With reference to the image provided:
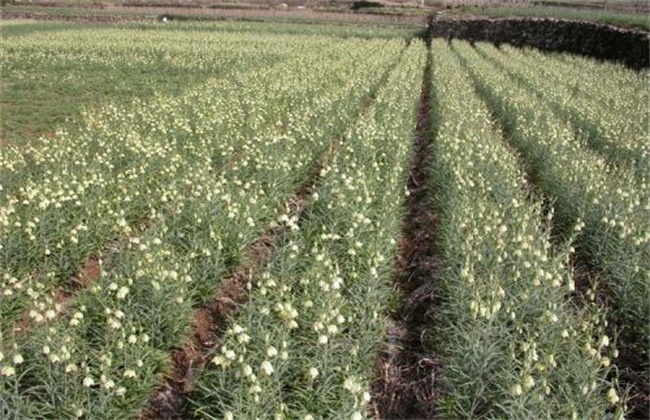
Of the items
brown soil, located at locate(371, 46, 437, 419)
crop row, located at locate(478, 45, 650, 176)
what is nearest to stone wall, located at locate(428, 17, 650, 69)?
crop row, located at locate(478, 45, 650, 176)

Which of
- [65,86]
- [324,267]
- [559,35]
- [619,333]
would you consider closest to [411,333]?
[324,267]

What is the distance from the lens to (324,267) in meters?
6.16

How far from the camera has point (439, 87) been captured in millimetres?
18047

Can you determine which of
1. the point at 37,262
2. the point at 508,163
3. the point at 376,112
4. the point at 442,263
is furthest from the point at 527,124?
the point at 37,262

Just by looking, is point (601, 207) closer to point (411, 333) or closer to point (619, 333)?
point (619, 333)

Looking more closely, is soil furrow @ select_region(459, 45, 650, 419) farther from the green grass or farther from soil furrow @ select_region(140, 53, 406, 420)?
the green grass

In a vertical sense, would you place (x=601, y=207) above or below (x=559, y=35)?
above

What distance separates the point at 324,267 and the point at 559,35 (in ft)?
127

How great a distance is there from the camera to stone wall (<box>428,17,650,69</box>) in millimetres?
30719

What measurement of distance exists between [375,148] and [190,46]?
25197mm

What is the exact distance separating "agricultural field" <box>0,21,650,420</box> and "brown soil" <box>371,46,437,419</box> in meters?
0.03

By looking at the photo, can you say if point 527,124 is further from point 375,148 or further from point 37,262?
point 37,262

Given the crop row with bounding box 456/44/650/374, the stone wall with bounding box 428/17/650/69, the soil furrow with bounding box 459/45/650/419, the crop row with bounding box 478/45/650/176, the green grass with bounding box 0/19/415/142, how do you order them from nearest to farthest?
the soil furrow with bounding box 459/45/650/419, the crop row with bounding box 456/44/650/374, the crop row with bounding box 478/45/650/176, the green grass with bounding box 0/19/415/142, the stone wall with bounding box 428/17/650/69

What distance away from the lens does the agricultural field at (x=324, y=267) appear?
4789 millimetres
